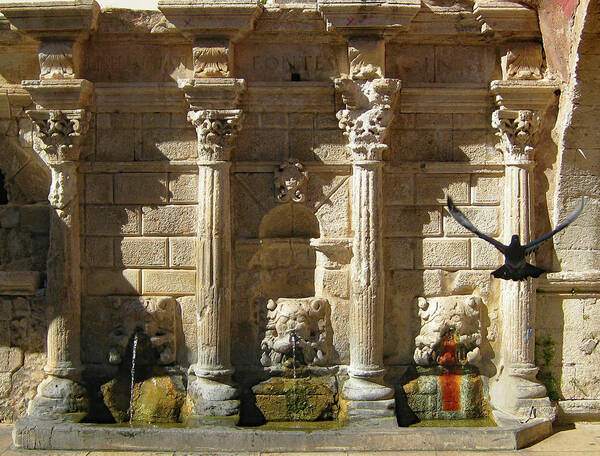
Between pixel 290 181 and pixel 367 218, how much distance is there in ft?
3.15

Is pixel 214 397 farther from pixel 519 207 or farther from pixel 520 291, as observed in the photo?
pixel 519 207

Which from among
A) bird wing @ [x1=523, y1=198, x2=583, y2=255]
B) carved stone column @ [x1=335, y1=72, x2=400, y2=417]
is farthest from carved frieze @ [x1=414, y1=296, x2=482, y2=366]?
bird wing @ [x1=523, y1=198, x2=583, y2=255]

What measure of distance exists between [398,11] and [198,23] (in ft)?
7.19

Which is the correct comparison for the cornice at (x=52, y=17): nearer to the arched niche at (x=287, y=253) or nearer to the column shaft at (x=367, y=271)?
the arched niche at (x=287, y=253)

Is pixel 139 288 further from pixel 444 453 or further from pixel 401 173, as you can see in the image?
pixel 444 453

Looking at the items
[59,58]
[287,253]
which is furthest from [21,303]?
[287,253]

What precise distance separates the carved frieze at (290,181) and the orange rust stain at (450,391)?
2.62 metres

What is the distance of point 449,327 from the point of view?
884cm

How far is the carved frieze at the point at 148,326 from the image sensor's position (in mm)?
8922

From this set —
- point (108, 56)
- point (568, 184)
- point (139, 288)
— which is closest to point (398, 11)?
point (568, 184)

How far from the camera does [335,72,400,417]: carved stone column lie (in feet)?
28.4

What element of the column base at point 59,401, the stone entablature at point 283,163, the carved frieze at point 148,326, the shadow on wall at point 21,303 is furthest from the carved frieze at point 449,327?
the shadow on wall at point 21,303

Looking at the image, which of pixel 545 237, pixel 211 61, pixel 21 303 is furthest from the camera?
pixel 21 303

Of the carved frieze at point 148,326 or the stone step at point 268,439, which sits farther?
the carved frieze at point 148,326
